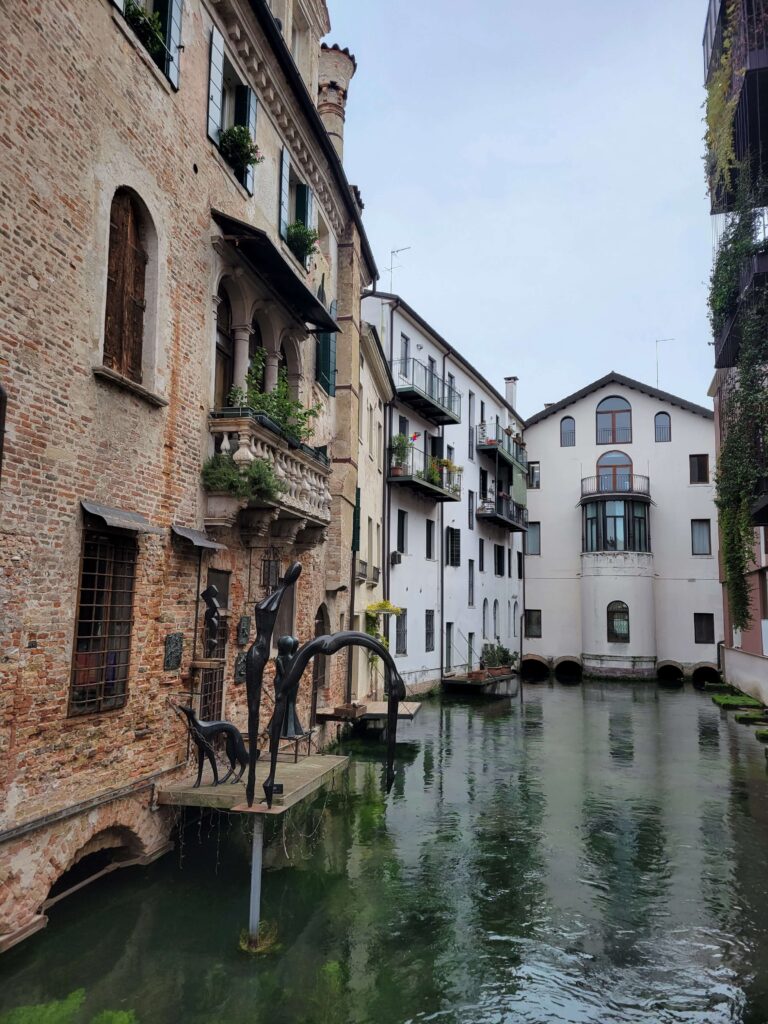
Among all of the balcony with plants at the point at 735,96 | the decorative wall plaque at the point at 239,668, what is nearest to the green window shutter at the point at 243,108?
the decorative wall plaque at the point at 239,668

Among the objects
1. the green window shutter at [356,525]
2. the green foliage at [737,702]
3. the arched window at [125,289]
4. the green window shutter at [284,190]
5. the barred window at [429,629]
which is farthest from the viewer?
the barred window at [429,629]

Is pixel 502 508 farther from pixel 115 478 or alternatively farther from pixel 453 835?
pixel 115 478

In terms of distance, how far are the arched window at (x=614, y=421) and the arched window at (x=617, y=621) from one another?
28.5ft

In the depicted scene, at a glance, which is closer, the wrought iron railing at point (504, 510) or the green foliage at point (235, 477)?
the green foliage at point (235, 477)

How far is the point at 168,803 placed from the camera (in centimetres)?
923

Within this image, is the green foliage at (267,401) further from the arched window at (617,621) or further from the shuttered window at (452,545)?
the arched window at (617,621)

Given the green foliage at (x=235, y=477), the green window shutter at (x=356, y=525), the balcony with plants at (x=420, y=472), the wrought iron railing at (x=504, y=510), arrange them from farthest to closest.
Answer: the wrought iron railing at (x=504, y=510) → the balcony with plants at (x=420, y=472) → the green window shutter at (x=356, y=525) → the green foliage at (x=235, y=477)

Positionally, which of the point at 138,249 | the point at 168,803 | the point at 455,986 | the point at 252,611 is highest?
the point at 138,249

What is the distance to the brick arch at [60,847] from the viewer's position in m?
6.90

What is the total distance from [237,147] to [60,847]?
965 centimetres

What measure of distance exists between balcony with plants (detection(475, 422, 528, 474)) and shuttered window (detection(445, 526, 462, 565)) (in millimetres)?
5375

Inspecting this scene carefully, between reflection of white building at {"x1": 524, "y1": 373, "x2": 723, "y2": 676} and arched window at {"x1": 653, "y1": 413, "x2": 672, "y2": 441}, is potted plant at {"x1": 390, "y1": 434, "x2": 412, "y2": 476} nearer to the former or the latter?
reflection of white building at {"x1": 524, "y1": 373, "x2": 723, "y2": 676}

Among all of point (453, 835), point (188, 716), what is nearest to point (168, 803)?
point (188, 716)

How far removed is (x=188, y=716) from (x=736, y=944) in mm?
6450
